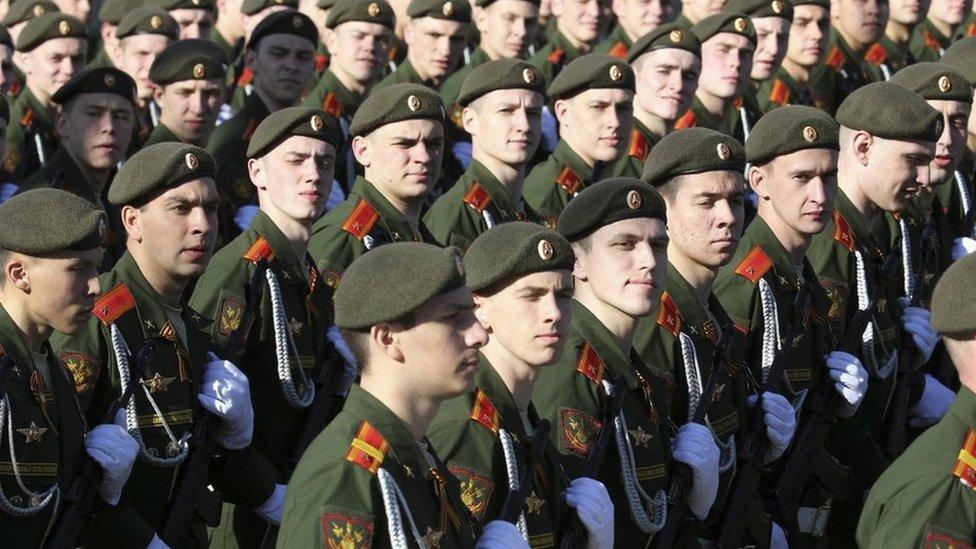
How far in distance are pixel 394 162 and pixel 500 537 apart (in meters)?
4.42

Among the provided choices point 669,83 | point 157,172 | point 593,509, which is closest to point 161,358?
point 157,172

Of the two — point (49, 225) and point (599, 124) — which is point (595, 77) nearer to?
point (599, 124)

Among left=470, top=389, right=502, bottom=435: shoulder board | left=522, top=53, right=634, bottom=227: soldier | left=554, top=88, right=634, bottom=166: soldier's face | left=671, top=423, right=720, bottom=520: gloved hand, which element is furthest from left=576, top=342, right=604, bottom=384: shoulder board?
left=554, top=88, right=634, bottom=166: soldier's face

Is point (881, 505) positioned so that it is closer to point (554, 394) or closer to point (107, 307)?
point (554, 394)

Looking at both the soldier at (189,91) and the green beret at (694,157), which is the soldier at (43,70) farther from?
the green beret at (694,157)

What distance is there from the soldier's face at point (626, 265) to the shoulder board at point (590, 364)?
24cm

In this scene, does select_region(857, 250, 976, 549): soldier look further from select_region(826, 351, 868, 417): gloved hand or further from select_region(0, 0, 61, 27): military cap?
select_region(0, 0, 61, 27): military cap

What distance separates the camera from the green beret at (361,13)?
46.2 feet

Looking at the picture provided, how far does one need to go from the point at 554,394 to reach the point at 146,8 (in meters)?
7.48

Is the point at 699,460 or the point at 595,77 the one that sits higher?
the point at 699,460

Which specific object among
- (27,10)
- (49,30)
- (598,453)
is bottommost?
(27,10)

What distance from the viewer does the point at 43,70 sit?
14.2 metres

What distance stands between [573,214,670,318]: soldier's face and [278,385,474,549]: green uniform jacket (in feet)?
6.33

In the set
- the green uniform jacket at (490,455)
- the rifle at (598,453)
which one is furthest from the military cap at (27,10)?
the green uniform jacket at (490,455)
